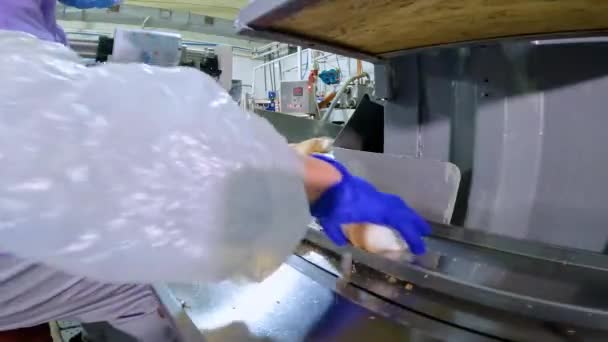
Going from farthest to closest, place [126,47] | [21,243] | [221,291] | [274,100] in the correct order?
[274,100]
[126,47]
[221,291]
[21,243]

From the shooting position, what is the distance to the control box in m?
2.39

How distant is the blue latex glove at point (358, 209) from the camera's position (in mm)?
474

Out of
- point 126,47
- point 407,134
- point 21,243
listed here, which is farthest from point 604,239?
point 126,47

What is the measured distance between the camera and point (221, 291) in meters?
0.60

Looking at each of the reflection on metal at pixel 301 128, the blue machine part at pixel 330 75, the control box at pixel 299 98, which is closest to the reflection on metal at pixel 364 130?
the reflection on metal at pixel 301 128

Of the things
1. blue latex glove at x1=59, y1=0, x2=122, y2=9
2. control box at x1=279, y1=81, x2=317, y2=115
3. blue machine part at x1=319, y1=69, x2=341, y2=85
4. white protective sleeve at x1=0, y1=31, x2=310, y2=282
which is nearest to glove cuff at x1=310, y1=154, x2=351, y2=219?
white protective sleeve at x1=0, y1=31, x2=310, y2=282

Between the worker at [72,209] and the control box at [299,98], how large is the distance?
1.83 m

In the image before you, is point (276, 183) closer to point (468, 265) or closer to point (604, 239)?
point (468, 265)

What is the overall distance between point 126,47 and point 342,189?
30.1 inches

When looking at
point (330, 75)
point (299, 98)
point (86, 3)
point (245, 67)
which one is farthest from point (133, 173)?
A: point (245, 67)

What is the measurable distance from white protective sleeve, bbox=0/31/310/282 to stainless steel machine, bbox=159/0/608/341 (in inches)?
7.9

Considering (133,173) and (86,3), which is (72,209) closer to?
(133,173)

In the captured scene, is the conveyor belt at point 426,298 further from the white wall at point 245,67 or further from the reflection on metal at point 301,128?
the white wall at point 245,67

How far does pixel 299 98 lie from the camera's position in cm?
241
